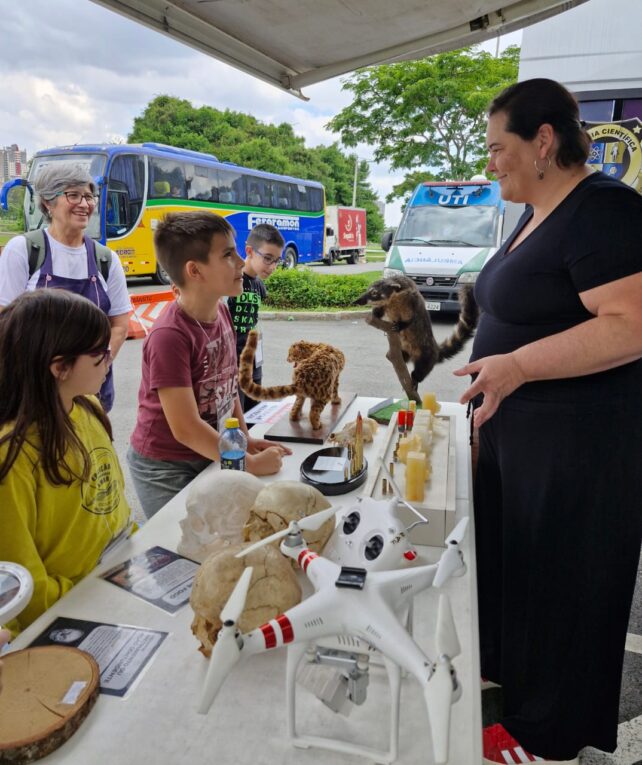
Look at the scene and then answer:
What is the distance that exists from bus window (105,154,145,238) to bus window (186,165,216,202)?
57.5 inches

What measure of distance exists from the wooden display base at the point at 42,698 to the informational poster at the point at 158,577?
0.22 metres

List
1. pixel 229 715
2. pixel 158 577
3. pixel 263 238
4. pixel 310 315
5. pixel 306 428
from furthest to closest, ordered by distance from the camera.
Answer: pixel 310 315 → pixel 263 238 → pixel 306 428 → pixel 158 577 → pixel 229 715

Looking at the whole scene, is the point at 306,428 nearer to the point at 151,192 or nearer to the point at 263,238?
the point at 263,238

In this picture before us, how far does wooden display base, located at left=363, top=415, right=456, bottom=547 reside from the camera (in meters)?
1.31

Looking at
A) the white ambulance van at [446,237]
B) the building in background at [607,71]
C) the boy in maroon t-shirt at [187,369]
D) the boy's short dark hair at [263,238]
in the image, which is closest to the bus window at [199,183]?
the white ambulance van at [446,237]

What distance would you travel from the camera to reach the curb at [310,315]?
9.19 m

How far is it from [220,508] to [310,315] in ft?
27.3

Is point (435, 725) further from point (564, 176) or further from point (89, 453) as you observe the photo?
point (564, 176)

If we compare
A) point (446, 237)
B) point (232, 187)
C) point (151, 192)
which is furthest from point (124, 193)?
point (446, 237)

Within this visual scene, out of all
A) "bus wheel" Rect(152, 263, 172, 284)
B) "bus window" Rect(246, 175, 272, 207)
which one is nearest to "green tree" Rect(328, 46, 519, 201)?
"bus window" Rect(246, 175, 272, 207)

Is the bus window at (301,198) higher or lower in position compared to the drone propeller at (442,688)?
higher

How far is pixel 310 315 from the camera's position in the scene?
9367mm

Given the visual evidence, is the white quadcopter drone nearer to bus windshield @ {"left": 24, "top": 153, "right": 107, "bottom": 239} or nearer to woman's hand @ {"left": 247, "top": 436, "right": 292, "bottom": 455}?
woman's hand @ {"left": 247, "top": 436, "right": 292, "bottom": 455}

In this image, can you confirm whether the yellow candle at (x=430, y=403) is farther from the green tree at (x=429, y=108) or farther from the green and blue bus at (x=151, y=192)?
the green tree at (x=429, y=108)
